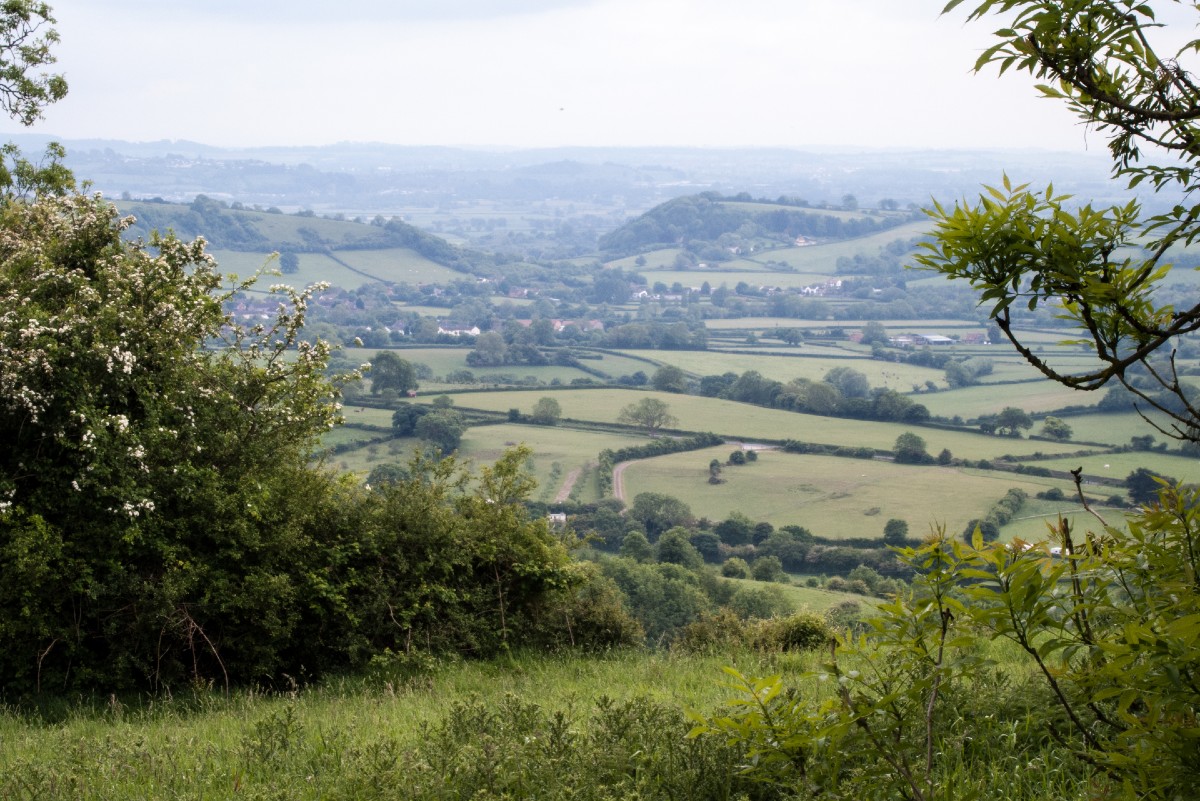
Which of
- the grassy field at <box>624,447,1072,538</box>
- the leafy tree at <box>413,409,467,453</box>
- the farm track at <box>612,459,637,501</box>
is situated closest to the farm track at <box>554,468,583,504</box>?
the farm track at <box>612,459,637,501</box>

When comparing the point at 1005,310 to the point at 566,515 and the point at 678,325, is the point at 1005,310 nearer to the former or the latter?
the point at 566,515

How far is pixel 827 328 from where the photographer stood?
106 metres

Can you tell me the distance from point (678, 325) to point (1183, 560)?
100 m

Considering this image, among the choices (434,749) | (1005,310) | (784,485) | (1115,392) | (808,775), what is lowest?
(784,485)

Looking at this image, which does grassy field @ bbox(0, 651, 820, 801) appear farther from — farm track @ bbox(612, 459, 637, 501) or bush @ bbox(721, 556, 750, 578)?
farm track @ bbox(612, 459, 637, 501)

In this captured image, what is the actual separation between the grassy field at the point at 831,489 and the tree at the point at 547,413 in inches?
328

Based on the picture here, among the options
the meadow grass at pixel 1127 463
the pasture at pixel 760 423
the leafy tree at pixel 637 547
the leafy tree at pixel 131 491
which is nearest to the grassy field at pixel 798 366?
the pasture at pixel 760 423

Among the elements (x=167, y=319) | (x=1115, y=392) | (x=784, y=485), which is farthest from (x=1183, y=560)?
(x=1115, y=392)

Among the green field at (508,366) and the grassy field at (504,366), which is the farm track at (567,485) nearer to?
the green field at (508,366)

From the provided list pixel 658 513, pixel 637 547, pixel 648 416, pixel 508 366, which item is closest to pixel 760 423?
pixel 648 416

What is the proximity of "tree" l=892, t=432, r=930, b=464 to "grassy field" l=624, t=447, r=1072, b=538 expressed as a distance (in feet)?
4.27

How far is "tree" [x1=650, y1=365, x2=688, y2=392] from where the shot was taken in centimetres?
7262

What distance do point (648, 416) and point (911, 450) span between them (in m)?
15.4

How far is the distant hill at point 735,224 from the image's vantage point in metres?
162
